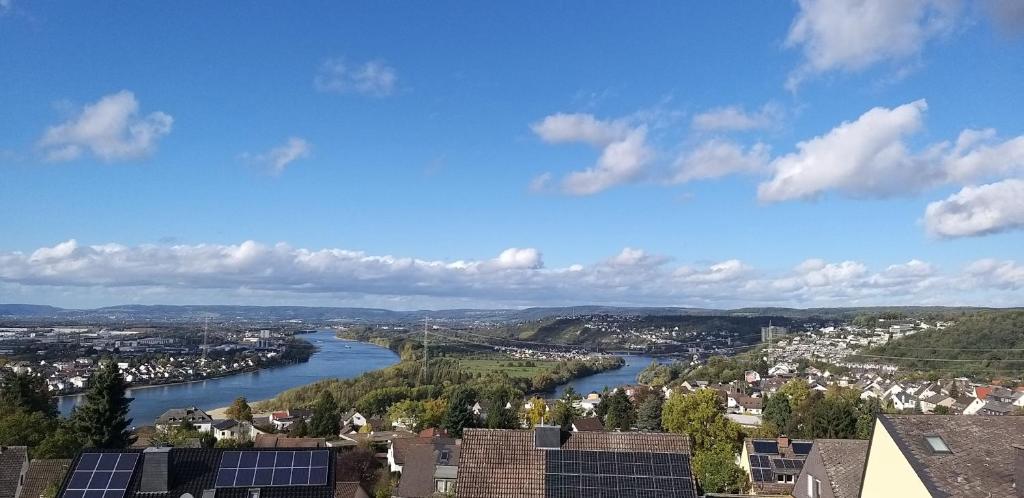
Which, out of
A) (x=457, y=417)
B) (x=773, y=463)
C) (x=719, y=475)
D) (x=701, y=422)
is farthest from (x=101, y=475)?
(x=457, y=417)

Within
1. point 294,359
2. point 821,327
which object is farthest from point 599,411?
point 821,327

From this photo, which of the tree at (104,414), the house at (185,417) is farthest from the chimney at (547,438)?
the house at (185,417)

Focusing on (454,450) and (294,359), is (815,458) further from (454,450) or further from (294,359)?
(294,359)

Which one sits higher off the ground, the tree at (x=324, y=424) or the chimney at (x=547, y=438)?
the chimney at (x=547, y=438)

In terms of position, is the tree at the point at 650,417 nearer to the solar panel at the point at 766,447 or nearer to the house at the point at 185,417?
the solar panel at the point at 766,447

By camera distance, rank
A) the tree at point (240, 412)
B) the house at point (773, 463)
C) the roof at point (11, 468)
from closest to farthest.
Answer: the roof at point (11, 468)
the house at point (773, 463)
the tree at point (240, 412)

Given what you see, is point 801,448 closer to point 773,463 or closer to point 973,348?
point 773,463
